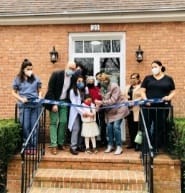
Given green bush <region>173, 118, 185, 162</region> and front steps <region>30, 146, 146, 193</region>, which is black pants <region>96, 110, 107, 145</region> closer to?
A: front steps <region>30, 146, 146, 193</region>

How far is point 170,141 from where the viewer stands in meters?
7.28

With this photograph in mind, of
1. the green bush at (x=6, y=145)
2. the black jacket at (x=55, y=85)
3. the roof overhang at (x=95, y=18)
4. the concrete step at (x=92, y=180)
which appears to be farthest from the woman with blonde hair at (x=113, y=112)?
the roof overhang at (x=95, y=18)

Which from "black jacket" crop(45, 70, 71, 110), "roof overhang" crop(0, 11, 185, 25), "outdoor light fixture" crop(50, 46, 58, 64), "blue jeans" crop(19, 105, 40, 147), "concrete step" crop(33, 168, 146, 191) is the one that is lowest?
"concrete step" crop(33, 168, 146, 191)

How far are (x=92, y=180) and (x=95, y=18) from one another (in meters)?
4.34

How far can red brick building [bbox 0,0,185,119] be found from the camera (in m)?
9.04

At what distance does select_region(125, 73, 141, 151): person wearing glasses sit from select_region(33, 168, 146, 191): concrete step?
5.42 ft

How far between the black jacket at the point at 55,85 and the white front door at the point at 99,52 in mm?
1956

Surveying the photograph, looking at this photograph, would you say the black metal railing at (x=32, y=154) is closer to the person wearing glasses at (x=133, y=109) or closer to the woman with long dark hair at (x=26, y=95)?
the woman with long dark hair at (x=26, y=95)

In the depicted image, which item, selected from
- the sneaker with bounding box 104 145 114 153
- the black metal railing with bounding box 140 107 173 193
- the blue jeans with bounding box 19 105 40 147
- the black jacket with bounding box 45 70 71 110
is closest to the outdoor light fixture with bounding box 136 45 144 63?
the black metal railing with bounding box 140 107 173 193

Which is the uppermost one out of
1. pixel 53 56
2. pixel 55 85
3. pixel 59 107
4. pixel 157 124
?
pixel 53 56

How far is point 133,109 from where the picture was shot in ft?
26.5

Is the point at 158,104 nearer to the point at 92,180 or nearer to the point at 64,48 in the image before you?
the point at 92,180

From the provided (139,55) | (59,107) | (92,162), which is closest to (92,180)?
(92,162)

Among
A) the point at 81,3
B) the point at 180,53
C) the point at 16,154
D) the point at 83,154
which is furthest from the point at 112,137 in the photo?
the point at 81,3
